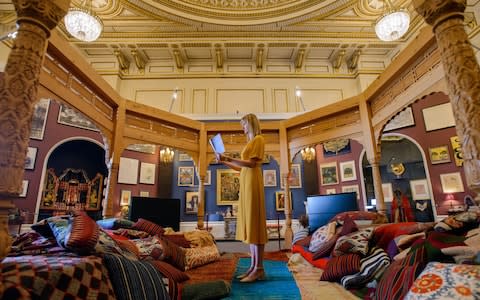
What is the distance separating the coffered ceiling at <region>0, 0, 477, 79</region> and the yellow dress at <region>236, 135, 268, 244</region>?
5.44m

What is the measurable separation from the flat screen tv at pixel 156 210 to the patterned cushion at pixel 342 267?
2797 millimetres

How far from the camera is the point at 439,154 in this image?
20.7 feet

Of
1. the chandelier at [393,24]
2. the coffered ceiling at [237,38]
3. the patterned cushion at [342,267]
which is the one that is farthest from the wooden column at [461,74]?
the coffered ceiling at [237,38]

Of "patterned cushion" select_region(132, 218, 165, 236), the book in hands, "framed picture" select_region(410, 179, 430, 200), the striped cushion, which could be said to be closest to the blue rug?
the striped cushion

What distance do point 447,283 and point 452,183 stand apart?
676cm

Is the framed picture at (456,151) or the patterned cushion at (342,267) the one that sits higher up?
the framed picture at (456,151)

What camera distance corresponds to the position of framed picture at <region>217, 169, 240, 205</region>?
8.09 m

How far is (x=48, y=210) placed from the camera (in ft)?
22.4

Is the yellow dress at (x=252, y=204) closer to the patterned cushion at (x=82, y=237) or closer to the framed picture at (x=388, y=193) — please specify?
the patterned cushion at (x=82, y=237)

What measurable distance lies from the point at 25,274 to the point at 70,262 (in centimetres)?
17

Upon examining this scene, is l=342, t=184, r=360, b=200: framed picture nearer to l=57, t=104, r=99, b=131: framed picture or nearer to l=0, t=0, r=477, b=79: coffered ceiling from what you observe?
→ l=0, t=0, r=477, b=79: coffered ceiling

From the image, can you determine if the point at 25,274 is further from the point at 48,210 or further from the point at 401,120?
the point at 401,120

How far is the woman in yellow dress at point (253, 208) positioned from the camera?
2.27 metres

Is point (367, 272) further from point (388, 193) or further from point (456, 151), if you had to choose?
point (388, 193)
